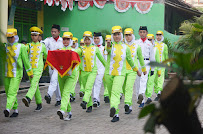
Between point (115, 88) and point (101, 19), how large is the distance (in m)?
13.0

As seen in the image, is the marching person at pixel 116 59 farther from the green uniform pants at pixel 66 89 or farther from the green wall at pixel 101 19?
the green wall at pixel 101 19

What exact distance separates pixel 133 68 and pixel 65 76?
150 centimetres

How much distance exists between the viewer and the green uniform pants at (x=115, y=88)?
7679mm

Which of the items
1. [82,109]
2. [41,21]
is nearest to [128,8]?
[41,21]

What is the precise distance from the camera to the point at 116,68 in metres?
8.02

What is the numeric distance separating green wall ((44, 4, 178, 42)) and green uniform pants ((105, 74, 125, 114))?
40.5 ft

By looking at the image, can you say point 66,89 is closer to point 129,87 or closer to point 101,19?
point 129,87

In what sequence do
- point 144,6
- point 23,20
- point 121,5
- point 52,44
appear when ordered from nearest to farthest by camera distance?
point 52,44
point 23,20
point 144,6
point 121,5

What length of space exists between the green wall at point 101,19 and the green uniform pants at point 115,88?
12.3m

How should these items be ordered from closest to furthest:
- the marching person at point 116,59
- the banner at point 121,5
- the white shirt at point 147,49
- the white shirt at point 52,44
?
the marching person at point 116,59
the white shirt at point 52,44
the white shirt at point 147,49
the banner at point 121,5

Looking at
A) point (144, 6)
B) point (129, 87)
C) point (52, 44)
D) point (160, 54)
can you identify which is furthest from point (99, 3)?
point (129, 87)

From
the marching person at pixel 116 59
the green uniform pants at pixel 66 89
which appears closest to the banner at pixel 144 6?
the marching person at pixel 116 59

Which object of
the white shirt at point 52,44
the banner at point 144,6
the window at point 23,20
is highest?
the banner at point 144,6

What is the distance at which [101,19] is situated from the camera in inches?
805
